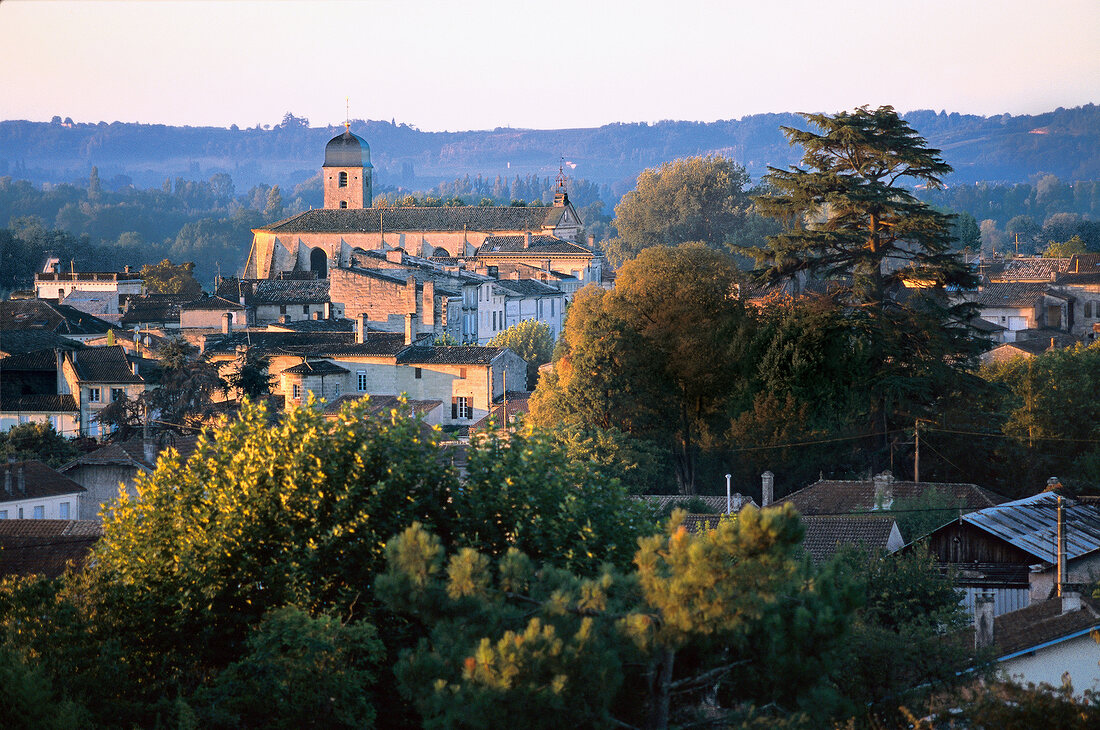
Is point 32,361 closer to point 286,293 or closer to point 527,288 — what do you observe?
point 286,293

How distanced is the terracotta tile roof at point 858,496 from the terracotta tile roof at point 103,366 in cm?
1808

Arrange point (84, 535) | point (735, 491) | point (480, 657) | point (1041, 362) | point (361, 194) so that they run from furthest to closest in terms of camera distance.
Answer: point (361, 194) → point (1041, 362) → point (735, 491) → point (84, 535) → point (480, 657)

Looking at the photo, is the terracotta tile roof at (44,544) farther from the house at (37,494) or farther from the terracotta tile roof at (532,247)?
the terracotta tile roof at (532,247)

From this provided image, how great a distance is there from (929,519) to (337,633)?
1330cm

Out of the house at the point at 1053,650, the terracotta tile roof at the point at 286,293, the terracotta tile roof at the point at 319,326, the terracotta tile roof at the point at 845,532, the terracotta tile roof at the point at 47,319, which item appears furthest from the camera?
the terracotta tile roof at the point at 286,293

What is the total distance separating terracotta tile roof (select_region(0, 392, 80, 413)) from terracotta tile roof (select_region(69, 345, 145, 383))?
718 millimetres

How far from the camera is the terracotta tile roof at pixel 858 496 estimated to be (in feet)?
77.1

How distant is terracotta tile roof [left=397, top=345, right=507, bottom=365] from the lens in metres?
37.7

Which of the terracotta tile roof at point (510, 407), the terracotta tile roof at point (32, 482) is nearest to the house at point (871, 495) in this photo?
the terracotta tile roof at point (510, 407)

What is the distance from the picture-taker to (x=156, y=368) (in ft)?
115

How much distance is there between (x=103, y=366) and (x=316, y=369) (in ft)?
17.5

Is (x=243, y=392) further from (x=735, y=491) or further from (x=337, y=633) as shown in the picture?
(x=337, y=633)

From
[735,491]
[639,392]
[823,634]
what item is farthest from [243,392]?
[823,634]

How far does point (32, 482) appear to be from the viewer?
24547mm
